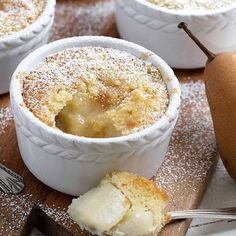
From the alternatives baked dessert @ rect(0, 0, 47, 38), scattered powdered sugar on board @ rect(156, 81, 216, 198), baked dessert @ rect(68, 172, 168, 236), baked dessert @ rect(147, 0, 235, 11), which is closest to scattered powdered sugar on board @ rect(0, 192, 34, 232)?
baked dessert @ rect(68, 172, 168, 236)

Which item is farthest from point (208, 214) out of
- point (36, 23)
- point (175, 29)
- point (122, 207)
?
point (36, 23)

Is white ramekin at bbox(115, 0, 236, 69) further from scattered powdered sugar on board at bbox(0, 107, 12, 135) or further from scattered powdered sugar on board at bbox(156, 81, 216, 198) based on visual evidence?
scattered powdered sugar on board at bbox(0, 107, 12, 135)

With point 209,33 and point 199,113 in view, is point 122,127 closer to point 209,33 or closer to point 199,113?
point 199,113

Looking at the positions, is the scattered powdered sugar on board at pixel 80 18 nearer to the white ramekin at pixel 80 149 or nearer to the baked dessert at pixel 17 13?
the baked dessert at pixel 17 13

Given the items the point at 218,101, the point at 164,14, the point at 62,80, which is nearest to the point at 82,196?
the point at 62,80

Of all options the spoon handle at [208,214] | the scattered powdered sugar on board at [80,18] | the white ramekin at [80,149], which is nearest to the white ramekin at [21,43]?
the white ramekin at [80,149]

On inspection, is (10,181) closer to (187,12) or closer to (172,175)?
(172,175)
